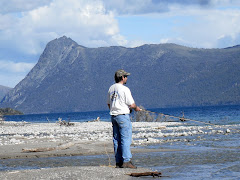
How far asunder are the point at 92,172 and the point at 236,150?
758cm

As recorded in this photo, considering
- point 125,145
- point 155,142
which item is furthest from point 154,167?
point 155,142

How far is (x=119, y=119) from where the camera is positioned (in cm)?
1127

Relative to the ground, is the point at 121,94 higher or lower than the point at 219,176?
higher

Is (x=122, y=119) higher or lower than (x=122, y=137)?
higher

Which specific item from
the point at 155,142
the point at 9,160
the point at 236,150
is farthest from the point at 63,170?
the point at 155,142

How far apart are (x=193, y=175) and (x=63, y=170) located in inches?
113

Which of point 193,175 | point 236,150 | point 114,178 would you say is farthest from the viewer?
point 236,150

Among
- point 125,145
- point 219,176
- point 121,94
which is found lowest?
point 219,176

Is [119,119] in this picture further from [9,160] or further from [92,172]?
[9,160]

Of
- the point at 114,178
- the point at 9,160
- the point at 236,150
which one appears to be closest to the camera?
the point at 114,178

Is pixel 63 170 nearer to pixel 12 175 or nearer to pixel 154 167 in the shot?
pixel 12 175

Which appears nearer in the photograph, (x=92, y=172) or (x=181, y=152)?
(x=92, y=172)

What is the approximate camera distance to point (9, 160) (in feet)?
50.5

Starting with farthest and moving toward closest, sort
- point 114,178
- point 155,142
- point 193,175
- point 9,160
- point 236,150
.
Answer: point 155,142, point 236,150, point 9,160, point 193,175, point 114,178
